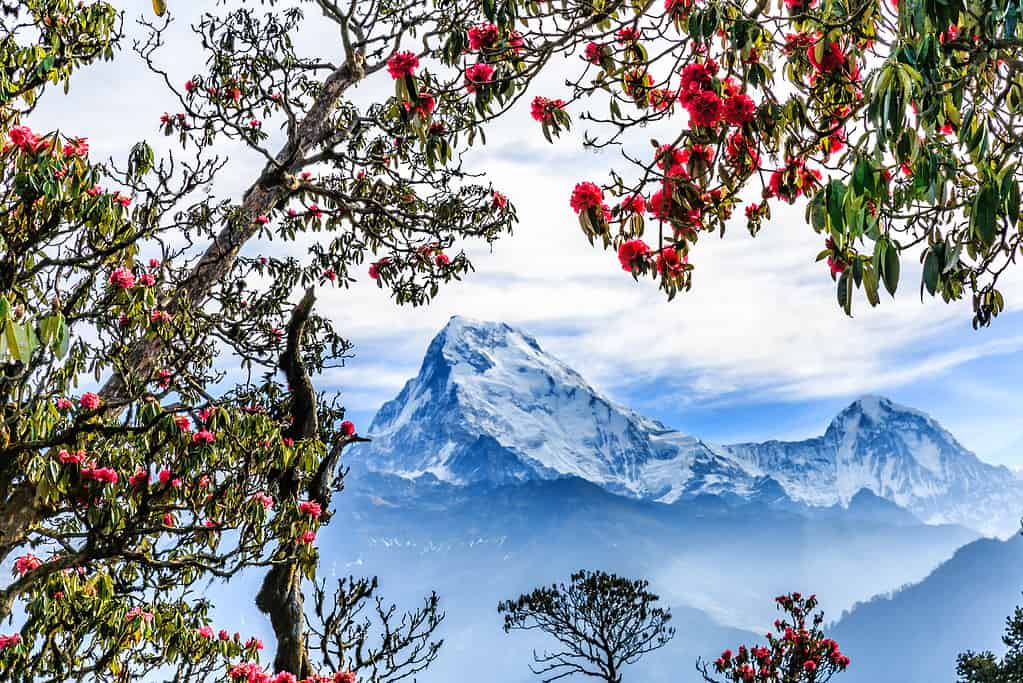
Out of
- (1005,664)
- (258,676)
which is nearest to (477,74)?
(258,676)

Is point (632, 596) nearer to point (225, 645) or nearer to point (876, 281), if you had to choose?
point (225, 645)

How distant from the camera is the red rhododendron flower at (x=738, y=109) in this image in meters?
2.31

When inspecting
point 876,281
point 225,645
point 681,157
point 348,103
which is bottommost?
point 225,645

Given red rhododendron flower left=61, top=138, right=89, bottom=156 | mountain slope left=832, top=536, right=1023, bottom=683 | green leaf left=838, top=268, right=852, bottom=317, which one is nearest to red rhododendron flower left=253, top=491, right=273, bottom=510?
red rhododendron flower left=61, top=138, right=89, bottom=156

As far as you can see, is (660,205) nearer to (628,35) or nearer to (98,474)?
(628,35)

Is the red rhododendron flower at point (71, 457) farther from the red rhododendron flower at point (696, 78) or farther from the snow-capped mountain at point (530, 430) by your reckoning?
the snow-capped mountain at point (530, 430)

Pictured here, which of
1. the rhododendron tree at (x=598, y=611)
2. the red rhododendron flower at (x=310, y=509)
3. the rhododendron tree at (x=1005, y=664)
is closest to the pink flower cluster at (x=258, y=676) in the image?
the red rhododendron flower at (x=310, y=509)

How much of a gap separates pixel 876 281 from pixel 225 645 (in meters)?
4.26

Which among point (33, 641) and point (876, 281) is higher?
point (876, 281)

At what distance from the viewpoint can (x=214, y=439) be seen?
10.5 feet

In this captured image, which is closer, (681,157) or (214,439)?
(681,157)

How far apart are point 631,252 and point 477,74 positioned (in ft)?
2.85

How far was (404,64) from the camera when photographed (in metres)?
2.47

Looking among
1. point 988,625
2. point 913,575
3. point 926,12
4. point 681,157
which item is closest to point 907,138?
point 926,12
